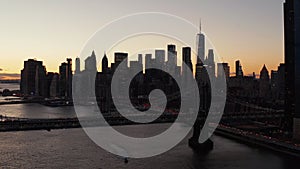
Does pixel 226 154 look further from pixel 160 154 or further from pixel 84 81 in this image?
pixel 84 81

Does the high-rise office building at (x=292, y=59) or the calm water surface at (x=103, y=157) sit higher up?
the high-rise office building at (x=292, y=59)

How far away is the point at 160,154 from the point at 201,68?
64.3 ft

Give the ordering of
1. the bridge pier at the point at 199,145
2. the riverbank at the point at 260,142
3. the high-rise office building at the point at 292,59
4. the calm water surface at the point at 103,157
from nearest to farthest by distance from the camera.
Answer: the calm water surface at the point at 103,157, the riverbank at the point at 260,142, the bridge pier at the point at 199,145, the high-rise office building at the point at 292,59

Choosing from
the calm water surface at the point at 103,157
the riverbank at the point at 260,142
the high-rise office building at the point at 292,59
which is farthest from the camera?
the high-rise office building at the point at 292,59

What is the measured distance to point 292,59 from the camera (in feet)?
57.4

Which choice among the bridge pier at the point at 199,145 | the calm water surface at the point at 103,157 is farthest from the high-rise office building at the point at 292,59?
the bridge pier at the point at 199,145

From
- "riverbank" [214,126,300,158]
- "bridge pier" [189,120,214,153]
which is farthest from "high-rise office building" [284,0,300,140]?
"bridge pier" [189,120,214,153]

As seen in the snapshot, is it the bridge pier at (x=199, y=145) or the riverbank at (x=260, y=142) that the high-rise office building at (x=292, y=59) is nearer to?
the riverbank at (x=260, y=142)

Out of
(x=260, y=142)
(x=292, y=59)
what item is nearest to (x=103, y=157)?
(x=260, y=142)

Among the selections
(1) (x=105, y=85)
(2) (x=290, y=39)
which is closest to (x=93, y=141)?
(2) (x=290, y=39)

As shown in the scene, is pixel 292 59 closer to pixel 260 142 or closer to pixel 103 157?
pixel 260 142

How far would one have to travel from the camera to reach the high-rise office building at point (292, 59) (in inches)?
599

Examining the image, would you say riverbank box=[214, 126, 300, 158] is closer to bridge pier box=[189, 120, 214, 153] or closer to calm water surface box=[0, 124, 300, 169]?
calm water surface box=[0, 124, 300, 169]

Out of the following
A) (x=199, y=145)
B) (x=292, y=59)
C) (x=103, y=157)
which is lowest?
(x=103, y=157)
